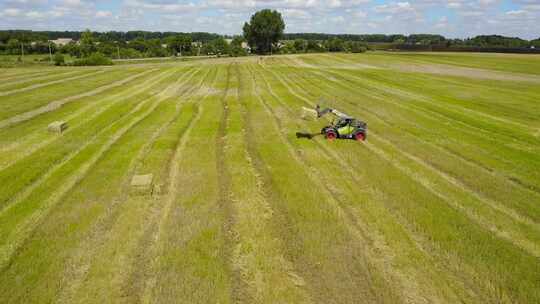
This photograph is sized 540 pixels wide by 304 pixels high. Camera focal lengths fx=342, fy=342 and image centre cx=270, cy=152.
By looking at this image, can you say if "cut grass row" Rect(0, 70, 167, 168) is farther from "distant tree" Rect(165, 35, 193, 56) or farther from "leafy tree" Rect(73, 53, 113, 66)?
"distant tree" Rect(165, 35, 193, 56)

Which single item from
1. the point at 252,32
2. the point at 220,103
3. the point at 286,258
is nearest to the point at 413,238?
the point at 286,258

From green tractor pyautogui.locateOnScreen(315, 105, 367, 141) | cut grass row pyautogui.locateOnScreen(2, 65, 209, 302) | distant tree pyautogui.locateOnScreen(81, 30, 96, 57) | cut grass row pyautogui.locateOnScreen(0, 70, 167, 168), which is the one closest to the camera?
cut grass row pyautogui.locateOnScreen(2, 65, 209, 302)

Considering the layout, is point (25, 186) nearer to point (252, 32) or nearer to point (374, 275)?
point (374, 275)

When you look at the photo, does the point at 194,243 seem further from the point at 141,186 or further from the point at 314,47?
the point at 314,47

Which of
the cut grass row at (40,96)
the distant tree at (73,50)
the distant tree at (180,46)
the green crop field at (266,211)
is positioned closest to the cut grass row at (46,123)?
the green crop field at (266,211)

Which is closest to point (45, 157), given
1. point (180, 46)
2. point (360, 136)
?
point (360, 136)

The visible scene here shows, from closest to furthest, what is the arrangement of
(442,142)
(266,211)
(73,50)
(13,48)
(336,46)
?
(266,211) < (442,142) < (73,50) < (336,46) < (13,48)

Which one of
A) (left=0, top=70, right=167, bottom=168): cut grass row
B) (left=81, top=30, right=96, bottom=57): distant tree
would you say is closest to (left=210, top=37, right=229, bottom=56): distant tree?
(left=81, top=30, right=96, bottom=57): distant tree
